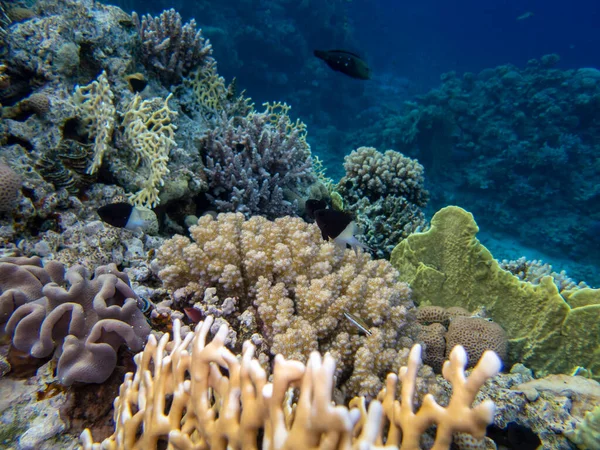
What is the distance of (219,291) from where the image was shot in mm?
2654

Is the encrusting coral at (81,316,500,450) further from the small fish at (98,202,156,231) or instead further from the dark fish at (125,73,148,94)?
the dark fish at (125,73,148,94)

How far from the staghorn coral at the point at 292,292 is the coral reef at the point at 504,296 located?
1.26 m

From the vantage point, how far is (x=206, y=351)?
4.89 feet

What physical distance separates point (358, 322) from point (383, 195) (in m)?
3.61

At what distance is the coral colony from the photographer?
1.48 m

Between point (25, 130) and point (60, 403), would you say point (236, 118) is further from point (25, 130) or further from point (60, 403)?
point (60, 403)

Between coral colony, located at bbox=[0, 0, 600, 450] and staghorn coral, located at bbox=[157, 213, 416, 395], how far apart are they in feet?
0.06

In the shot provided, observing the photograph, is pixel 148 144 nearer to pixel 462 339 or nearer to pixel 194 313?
pixel 194 313

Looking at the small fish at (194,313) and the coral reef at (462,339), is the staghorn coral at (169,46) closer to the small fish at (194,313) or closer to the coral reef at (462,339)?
the small fish at (194,313)

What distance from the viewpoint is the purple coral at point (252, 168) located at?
4.25 metres

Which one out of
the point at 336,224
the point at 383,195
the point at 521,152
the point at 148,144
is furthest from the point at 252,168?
the point at 521,152

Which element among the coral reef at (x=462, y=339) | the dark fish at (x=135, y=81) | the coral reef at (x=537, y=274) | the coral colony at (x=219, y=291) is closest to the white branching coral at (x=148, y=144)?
the coral colony at (x=219, y=291)

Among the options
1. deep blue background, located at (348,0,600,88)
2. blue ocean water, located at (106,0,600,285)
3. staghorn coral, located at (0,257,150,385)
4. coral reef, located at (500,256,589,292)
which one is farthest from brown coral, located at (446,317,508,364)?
deep blue background, located at (348,0,600,88)

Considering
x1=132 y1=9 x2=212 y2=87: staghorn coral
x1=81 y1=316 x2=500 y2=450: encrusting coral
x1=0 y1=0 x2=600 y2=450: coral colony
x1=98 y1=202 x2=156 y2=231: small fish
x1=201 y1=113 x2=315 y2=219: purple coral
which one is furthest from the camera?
x1=132 y1=9 x2=212 y2=87: staghorn coral
